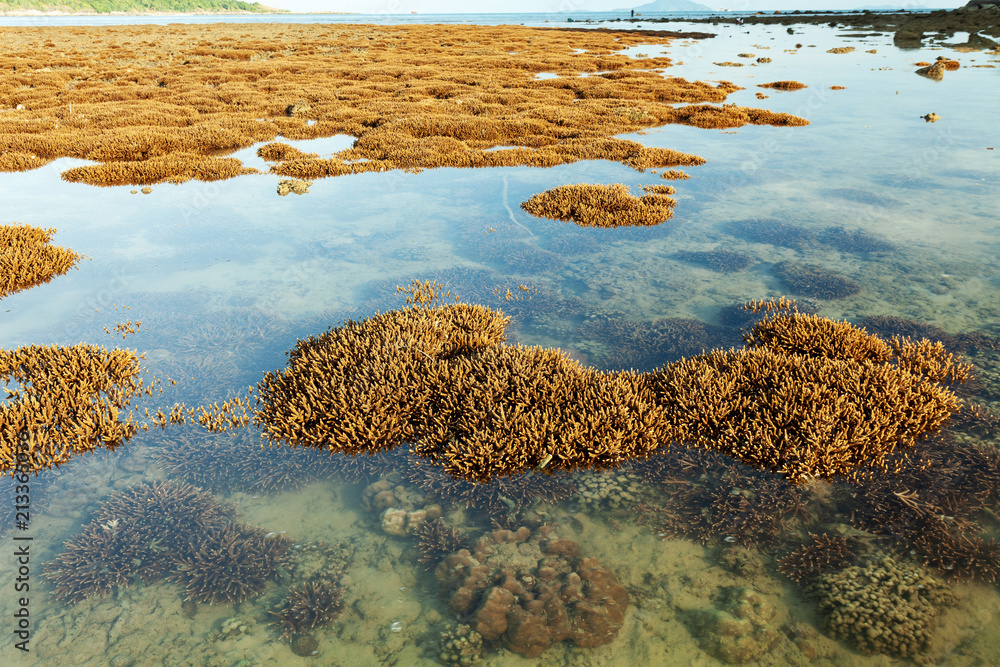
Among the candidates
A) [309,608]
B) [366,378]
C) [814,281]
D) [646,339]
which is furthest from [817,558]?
[814,281]

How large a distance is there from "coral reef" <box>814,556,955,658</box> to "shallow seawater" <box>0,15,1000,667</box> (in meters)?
0.10

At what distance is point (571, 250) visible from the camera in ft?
29.9

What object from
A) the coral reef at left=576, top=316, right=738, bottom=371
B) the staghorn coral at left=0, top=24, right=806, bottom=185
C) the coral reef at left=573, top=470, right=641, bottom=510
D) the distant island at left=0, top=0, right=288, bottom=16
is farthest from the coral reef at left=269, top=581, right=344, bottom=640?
the distant island at left=0, top=0, right=288, bottom=16

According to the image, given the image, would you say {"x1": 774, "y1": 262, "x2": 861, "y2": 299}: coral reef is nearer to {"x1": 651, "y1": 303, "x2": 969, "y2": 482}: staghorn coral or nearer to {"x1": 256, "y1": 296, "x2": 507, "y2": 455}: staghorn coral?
{"x1": 651, "y1": 303, "x2": 969, "y2": 482}: staghorn coral

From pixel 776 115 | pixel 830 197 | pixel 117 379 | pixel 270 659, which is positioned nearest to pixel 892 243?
pixel 830 197

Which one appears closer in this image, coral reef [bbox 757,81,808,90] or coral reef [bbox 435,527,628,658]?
coral reef [bbox 435,527,628,658]

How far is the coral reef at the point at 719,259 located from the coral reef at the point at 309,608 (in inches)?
286

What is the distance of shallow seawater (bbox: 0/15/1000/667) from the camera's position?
10.4 feet

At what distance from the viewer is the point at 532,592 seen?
134 inches

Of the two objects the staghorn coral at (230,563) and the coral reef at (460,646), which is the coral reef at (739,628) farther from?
the staghorn coral at (230,563)

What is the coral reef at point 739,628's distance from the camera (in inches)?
119

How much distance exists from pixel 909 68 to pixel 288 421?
43.4 meters

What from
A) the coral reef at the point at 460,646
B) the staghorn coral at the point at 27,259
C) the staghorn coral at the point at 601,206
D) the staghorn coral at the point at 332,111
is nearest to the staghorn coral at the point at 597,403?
the coral reef at the point at 460,646

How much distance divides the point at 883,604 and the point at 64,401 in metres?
7.16
